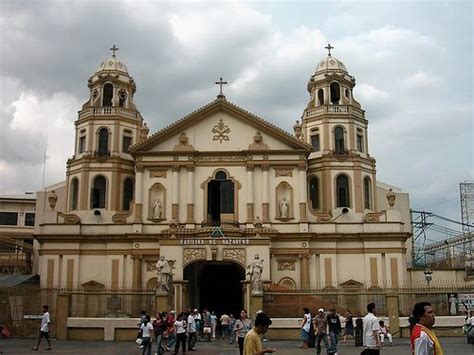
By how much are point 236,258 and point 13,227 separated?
3369cm

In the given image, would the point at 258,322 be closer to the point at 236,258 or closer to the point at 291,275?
the point at 236,258

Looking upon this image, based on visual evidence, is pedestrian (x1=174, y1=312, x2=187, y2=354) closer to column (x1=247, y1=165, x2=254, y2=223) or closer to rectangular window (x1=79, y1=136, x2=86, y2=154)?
column (x1=247, y1=165, x2=254, y2=223)

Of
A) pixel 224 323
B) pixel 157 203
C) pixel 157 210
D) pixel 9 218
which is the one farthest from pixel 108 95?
pixel 224 323

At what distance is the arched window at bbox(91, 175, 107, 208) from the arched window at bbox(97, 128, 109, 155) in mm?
2151

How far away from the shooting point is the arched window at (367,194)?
47816mm

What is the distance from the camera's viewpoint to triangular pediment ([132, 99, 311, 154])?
150 feet

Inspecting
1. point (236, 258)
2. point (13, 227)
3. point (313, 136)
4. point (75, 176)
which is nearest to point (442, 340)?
point (236, 258)

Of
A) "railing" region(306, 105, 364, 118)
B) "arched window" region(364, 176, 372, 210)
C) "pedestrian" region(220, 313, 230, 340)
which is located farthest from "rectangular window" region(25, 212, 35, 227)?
"pedestrian" region(220, 313, 230, 340)

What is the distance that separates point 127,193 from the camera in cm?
4916

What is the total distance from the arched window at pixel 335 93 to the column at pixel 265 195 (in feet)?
29.1

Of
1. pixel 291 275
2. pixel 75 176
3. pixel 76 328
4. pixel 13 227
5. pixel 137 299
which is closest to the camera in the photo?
pixel 76 328

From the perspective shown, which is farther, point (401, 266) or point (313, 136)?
point (313, 136)

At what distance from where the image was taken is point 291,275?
144 feet

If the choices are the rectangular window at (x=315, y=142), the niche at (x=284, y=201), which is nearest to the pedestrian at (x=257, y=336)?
the niche at (x=284, y=201)
